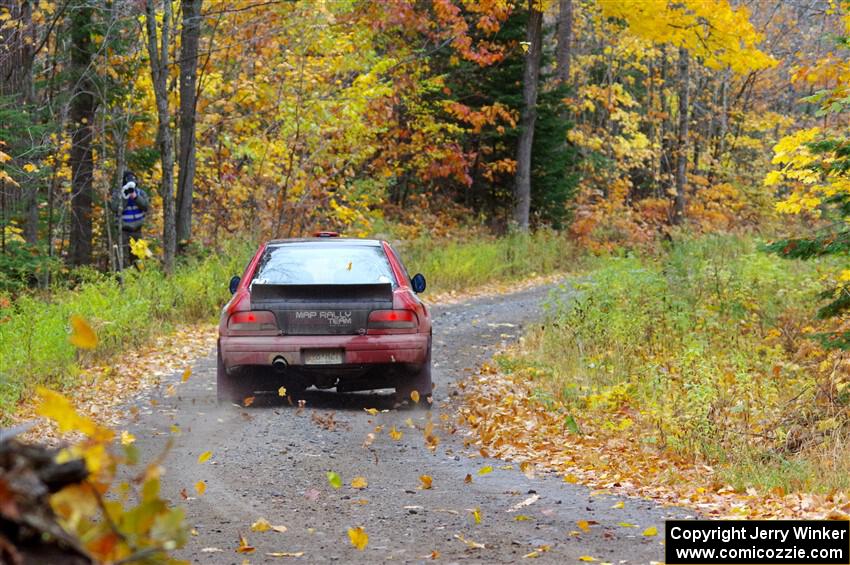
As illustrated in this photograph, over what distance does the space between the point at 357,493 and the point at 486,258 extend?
58.5 feet

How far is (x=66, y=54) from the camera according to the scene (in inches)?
829

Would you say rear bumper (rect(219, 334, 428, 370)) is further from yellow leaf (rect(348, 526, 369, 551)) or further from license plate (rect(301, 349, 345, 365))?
yellow leaf (rect(348, 526, 369, 551))

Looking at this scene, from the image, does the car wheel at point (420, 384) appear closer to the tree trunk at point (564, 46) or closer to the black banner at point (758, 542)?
the black banner at point (758, 542)

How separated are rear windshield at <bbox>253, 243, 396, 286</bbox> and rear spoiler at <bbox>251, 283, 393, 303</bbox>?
6 centimetres

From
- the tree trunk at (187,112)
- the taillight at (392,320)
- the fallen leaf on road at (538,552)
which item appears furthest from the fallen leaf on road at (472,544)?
the tree trunk at (187,112)

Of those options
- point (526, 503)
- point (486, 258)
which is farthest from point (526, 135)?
point (526, 503)

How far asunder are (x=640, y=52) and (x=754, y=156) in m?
12.6

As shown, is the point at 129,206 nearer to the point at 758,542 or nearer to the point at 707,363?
the point at 707,363

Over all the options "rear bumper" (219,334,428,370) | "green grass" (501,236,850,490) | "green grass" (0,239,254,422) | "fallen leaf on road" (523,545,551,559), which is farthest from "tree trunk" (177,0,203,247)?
"fallen leaf on road" (523,545,551,559)

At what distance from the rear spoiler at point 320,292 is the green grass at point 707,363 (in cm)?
225

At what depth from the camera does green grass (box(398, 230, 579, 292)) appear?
23406 millimetres

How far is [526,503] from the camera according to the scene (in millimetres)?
6930

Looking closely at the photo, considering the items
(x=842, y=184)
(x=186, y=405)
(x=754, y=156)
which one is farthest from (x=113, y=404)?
(x=754, y=156)

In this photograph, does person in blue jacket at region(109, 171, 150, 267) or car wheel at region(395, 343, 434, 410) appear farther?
person in blue jacket at region(109, 171, 150, 267)
